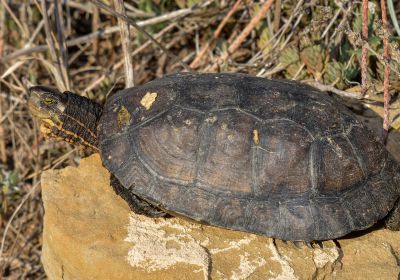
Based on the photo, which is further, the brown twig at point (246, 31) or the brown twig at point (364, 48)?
the brown twig at point (246, 31)

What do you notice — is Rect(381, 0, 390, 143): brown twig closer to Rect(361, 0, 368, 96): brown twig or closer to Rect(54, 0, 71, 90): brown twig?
Rect(361, 0, 368, 96): brown twig

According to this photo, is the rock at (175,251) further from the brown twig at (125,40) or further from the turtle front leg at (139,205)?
the brown twig at (125,40)

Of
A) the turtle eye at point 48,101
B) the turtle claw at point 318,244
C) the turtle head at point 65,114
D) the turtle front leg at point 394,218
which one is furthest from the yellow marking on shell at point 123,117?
the turtle front leg at point 394,218

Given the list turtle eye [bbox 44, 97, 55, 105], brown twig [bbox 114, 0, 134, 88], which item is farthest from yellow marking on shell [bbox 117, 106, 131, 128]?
brown twig [bbox 114, 0, 134, 88]

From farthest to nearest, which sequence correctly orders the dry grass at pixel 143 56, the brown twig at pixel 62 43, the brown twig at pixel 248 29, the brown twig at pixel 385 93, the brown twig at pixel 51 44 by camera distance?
→ the brown twig at pixel 248 29 → the dry grass at pixel 143 56 → the brown twig at pixel 62 43 → the brown twig at pixel 51 44 → the brown twig at pixel 385 93

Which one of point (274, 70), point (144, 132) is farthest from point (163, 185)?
point (274, 70)

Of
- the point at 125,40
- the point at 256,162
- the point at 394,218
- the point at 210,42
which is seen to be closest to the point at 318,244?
the point at 394,218

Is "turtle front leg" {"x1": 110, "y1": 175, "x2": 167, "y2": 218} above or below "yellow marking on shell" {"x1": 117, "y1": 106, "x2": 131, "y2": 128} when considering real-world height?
below
